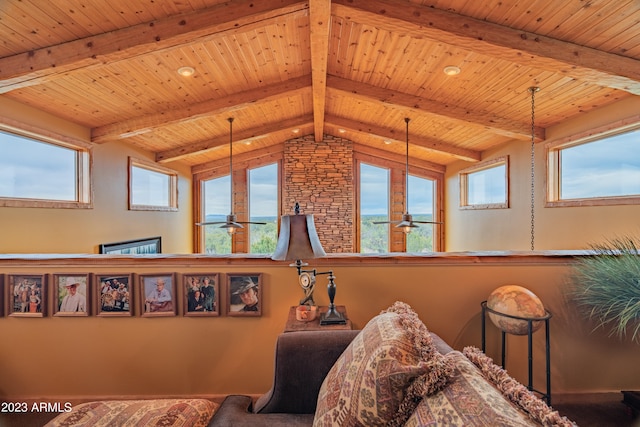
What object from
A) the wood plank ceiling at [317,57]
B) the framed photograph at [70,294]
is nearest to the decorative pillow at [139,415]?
the framed photograph at [70,294]

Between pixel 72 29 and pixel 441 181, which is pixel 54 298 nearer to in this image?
pixel 72 29

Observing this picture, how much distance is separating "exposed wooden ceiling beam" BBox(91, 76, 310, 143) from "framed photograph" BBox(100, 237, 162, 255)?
4.90 ft

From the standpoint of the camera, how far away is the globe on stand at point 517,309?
1904 millimetres

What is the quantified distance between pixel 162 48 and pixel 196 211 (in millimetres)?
5568

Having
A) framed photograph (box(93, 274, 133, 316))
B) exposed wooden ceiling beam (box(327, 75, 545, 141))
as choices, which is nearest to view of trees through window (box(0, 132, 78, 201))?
framed photograph (box(93, 274, 133, 316))

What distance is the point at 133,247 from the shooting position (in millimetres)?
5035

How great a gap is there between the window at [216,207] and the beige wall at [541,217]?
5.52m

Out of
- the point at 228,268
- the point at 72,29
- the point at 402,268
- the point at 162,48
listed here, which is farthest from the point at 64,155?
A: the point at 402,268

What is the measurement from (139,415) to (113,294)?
1.14m

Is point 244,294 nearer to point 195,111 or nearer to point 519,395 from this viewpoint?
point 519,395

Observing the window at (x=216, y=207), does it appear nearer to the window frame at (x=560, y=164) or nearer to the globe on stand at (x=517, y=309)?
the window frame at (x=560, y=164)

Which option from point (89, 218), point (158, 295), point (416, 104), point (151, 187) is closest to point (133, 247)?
point (89, 218)

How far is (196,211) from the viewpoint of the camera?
301 inches

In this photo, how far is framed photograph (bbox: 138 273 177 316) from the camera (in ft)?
7.41
